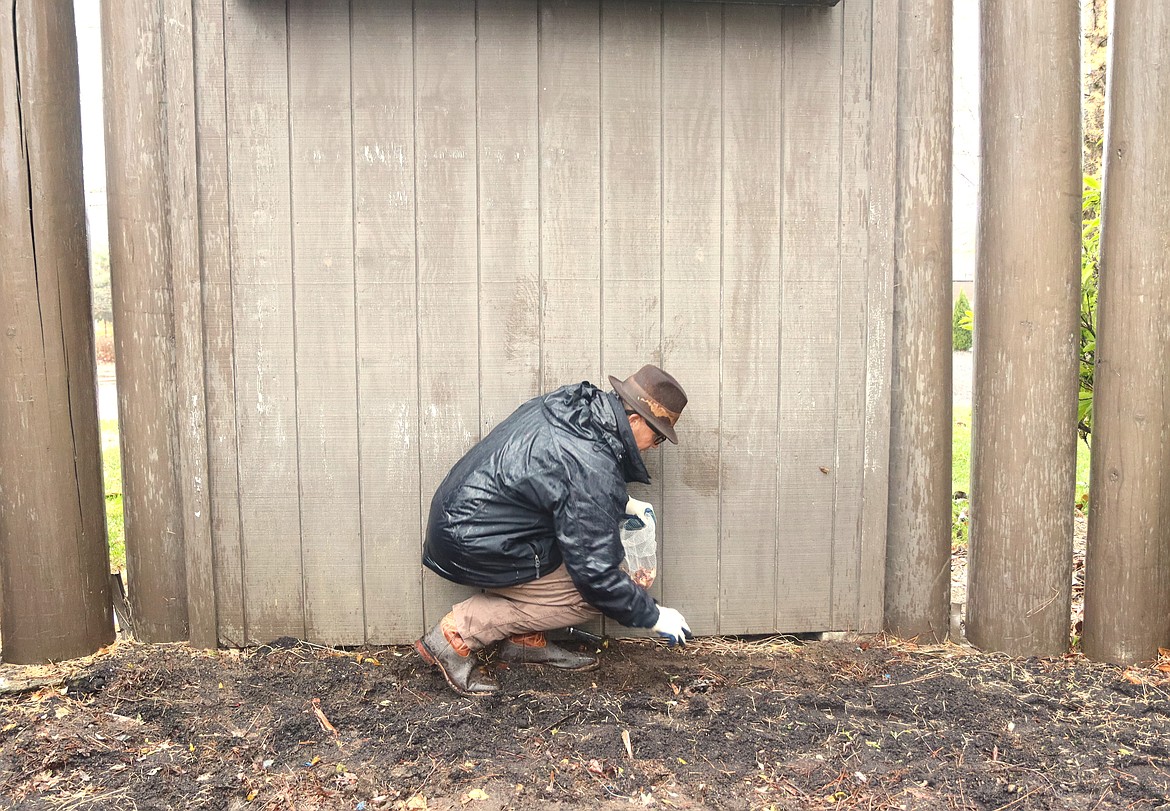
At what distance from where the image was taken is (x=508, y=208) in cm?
349

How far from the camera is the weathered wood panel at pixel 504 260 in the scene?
11.3 feet

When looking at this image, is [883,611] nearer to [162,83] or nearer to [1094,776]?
[1094,776]

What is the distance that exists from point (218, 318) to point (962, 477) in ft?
16.8

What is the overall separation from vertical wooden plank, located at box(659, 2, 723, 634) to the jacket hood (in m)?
0.51

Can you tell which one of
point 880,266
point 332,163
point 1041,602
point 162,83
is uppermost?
point 162,83

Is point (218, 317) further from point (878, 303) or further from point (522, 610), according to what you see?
point (878, 303)

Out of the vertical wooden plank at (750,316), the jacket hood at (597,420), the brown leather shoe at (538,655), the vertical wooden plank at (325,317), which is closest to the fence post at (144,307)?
the vertical wooden plank at (325,317)

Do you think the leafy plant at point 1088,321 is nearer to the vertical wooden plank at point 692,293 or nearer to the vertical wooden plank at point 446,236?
the vertical wooden plank at point 692,293

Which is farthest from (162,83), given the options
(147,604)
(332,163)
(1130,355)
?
(1130,355)

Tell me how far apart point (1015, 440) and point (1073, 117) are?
122cm

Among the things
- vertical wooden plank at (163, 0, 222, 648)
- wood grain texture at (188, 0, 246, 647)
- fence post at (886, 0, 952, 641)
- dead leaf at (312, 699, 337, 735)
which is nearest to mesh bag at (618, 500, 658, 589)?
fence post at (886, 0, 952, 641)

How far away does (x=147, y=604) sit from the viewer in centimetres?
361

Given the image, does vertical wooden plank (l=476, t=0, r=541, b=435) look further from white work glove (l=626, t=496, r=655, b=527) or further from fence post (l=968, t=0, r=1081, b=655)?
fence post (l=968, t=0, r=1081, b=655)

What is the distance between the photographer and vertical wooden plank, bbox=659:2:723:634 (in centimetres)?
350
